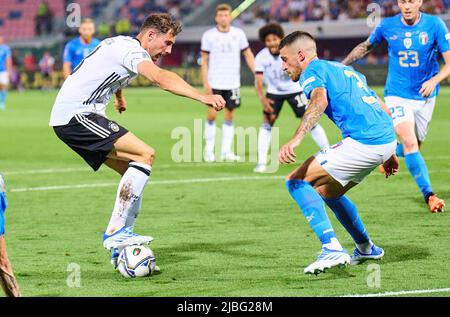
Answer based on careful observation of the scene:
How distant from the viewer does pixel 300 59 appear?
7.52 meters

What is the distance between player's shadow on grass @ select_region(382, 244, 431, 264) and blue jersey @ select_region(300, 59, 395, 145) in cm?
100

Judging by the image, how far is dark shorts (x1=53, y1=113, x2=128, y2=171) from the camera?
787 cm

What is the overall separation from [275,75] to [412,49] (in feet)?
14.4

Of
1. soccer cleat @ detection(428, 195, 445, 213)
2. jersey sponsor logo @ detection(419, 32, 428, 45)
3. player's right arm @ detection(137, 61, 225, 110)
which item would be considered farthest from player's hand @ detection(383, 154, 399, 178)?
jersey sponsor logo @ detection(419, 32, 428, 45)

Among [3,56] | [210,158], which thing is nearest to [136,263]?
[210,158]

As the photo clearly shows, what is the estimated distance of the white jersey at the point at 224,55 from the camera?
1703cm

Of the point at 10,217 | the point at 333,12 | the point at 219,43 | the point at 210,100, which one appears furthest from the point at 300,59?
the point at 333,12

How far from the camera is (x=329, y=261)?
709 centimetres

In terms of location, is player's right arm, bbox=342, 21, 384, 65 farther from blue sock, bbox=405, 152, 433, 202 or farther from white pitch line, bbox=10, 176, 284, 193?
white pitch line, bbox=10, 176, 284, 193

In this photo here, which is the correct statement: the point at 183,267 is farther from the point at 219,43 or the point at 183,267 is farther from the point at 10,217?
the point at 219,43

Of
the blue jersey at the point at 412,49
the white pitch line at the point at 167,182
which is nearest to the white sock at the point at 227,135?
the white pitch line at the point at 167,182

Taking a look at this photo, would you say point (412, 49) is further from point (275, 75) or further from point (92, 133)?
point (92, 133)

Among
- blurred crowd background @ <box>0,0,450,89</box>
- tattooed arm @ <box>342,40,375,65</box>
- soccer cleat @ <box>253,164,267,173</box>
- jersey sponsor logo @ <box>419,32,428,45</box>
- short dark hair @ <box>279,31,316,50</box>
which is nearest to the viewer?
short dark hair @ <box>279,31,316,50</box>

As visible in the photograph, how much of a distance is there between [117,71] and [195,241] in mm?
1995
